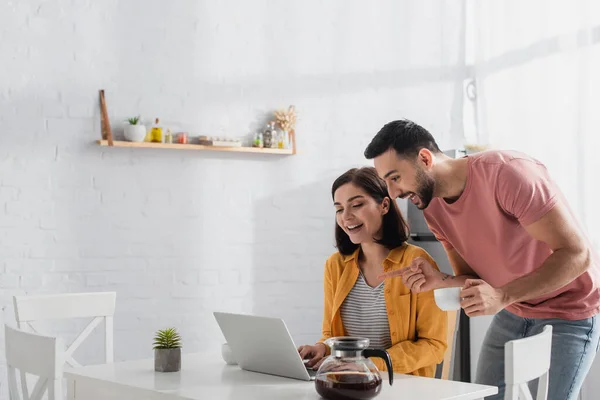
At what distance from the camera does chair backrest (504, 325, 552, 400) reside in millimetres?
1717

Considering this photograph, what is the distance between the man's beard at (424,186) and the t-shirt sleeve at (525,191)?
0.18 meters

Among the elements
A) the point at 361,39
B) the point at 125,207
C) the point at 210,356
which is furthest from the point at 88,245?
the point at 361,39

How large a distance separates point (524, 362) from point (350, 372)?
387 millimetres

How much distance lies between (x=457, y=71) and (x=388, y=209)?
8.36ft

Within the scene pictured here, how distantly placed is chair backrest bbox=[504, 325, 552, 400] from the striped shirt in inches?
23.7

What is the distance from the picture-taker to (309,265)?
4.32m

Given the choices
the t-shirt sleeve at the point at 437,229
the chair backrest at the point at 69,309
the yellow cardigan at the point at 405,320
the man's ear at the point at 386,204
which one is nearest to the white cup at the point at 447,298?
the yellow cardigan at the point at 405,320

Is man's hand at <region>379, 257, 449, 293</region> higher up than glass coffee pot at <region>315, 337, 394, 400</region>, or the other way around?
man's hand at <region>379, 257, 449, 293</region>

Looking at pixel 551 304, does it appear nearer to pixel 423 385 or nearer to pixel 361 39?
pixel 423 385

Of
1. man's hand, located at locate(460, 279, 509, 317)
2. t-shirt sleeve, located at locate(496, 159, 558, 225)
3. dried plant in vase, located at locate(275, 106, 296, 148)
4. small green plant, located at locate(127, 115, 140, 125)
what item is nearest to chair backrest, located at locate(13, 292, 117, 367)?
small green plant, located at locate(127, 115, 140, 125)

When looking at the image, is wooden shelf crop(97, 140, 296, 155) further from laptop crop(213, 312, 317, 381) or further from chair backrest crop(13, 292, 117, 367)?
laptop crop(213, 312, 317, 381)

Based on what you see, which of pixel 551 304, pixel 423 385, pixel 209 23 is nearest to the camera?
pixel 423 385

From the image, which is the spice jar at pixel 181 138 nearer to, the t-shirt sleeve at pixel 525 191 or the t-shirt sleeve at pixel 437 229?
the t-shirt sleeve at pixel 437 229

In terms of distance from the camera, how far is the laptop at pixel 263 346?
1.97 m
